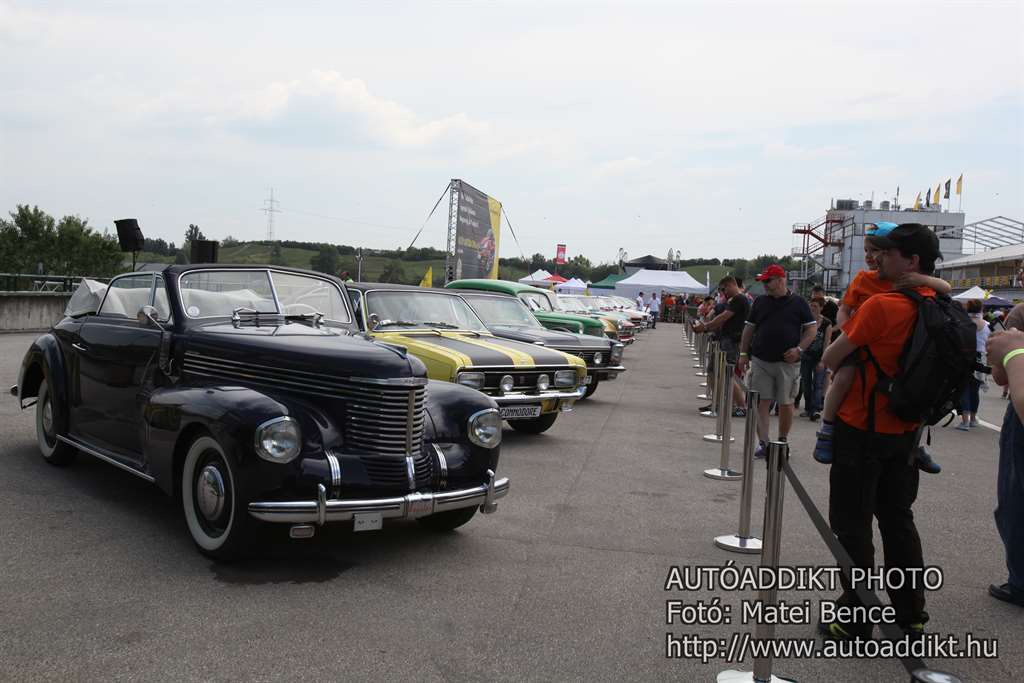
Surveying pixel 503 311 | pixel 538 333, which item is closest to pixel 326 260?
pixel 503 311

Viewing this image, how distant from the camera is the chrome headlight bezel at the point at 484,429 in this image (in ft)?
19.2

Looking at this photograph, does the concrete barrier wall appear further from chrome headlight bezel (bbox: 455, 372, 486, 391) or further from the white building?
the white building

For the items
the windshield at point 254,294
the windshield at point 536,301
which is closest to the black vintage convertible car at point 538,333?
the windshield at point 536,301

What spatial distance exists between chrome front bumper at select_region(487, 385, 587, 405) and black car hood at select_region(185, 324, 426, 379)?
351 cm

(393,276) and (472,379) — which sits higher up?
(393,276)

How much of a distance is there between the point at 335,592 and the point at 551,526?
194 centimetres

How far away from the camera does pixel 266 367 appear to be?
5668 mm

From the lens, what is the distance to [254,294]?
6691 millimetres

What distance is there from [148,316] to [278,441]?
6.53 feet

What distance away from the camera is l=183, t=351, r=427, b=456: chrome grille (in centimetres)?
534

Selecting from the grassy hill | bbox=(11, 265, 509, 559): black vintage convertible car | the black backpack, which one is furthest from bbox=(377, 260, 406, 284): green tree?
the black backpack

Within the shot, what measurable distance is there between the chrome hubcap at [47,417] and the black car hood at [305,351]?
2264 mm

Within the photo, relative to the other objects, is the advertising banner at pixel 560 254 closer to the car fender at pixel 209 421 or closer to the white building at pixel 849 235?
the white building at pixel 849 235

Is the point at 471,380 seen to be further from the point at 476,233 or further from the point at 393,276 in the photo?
the point at 393,276
